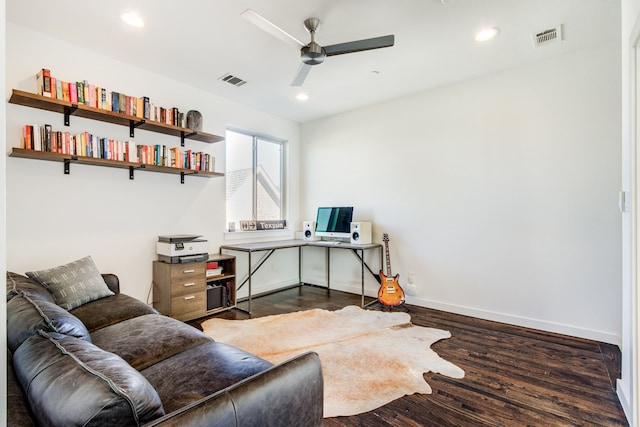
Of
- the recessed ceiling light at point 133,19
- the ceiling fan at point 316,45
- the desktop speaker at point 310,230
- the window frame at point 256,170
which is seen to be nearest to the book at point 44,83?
the recessed ceiling light at point 133,19

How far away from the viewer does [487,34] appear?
2.60m

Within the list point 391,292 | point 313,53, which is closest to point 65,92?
point 313,53

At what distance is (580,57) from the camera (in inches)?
113

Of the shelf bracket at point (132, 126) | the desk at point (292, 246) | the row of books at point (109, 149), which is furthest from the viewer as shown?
the desk at point (292, 246)

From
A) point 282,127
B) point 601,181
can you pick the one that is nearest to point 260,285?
point 282,127

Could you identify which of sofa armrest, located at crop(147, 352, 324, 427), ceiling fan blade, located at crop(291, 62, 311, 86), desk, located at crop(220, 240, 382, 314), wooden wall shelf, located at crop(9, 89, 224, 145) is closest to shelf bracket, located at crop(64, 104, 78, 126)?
wooden wall shelf, located at crop(9, 89, 224, 145)

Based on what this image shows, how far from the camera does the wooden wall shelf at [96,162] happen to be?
2.40 m

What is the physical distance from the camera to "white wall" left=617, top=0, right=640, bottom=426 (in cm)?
161

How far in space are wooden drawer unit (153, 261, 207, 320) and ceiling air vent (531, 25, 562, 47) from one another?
3.78m

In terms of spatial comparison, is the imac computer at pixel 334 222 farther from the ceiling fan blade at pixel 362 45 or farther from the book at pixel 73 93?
the book at pixel 73 93

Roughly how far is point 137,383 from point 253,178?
386cm

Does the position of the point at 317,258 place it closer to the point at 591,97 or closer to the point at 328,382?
the point at 328,382

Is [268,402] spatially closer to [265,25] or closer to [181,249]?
[265,25]

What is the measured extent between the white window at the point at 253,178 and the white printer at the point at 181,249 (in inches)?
34.5
